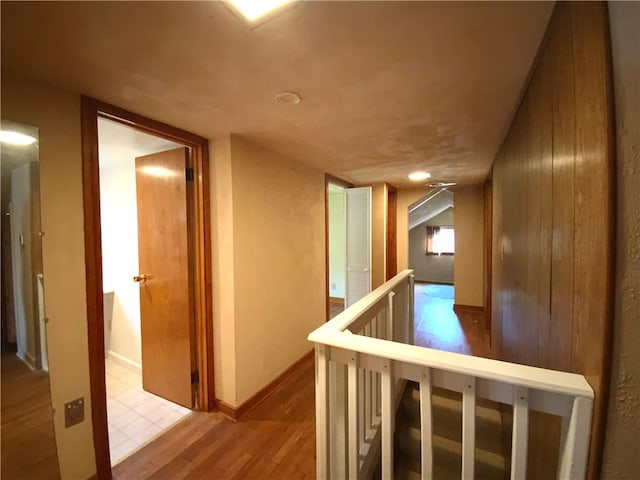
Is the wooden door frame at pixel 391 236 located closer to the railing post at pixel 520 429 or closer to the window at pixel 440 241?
the railing post at pixel 520 429

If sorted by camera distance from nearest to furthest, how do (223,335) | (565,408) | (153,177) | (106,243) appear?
(565,408) < (223,335) < (153,177) < (106,243)

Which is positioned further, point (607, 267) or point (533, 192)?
point (533, 192)

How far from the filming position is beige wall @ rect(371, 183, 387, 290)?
4.06m

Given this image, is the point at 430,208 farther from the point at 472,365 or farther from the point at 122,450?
the point at 122,450

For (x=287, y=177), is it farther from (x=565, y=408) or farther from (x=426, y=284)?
(x=426, y=284)

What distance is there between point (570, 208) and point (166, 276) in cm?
235

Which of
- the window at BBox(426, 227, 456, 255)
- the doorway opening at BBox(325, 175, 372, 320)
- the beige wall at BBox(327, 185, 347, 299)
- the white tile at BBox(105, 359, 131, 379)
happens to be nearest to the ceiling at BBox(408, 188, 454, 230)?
the window at BBox(426, 227, 456, 255)

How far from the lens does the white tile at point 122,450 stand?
1614 mm

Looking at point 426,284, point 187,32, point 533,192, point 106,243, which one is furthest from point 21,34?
point 426,284

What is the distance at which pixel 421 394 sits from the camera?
933mm

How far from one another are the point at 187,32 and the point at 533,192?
148 cm

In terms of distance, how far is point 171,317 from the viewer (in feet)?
6.86

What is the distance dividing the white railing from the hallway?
81.1 inches

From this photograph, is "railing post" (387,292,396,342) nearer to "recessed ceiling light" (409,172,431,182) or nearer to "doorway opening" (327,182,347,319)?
"recessed ceiling light" (409,172,431,182)
